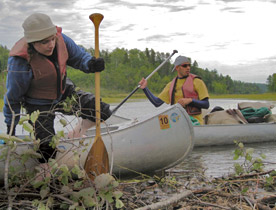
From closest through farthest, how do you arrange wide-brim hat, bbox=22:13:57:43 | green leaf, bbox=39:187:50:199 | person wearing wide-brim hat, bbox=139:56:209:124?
green leaf, bbox=39:187:50:199 < wide-brim hat, bbox=22:13:57:43 < person wearing wide-brim hat, bbox=139:56:209:124

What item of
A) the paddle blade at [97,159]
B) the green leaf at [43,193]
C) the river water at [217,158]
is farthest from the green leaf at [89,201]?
the river water at [217,158]

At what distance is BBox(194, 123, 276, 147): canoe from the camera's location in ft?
21.7

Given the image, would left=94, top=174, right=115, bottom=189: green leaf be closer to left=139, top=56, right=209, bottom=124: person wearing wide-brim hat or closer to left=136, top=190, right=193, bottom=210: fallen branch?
left=136, top=190, right=193, bottom=210: fallen branch

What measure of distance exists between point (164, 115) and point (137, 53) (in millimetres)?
85908

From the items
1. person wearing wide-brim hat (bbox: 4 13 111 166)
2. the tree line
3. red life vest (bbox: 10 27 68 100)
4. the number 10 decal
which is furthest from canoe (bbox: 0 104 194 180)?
the tree line

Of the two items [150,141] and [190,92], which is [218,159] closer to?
[190,92]

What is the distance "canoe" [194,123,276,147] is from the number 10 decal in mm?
2883

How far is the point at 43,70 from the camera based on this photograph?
11.0 feet

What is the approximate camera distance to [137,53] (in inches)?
3492

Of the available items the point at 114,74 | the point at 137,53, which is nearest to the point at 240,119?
the point at 114,74

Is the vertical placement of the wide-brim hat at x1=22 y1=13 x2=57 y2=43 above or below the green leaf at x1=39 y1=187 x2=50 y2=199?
above

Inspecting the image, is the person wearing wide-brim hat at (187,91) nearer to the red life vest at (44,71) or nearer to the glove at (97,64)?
the red life vest at (44,71)

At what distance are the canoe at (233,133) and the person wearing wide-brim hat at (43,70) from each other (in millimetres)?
3255

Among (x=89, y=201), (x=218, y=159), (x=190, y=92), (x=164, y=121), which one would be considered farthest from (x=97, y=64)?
(x=190, y=92)
